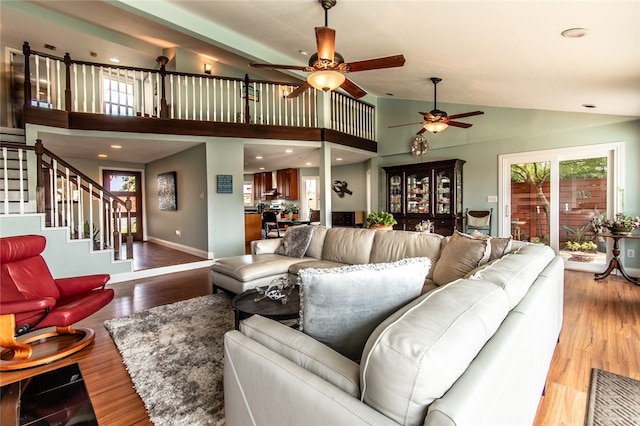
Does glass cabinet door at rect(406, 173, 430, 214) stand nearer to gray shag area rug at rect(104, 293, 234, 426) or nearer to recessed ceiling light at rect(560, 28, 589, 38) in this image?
recessed ceiling light at rect(560, 28, 589, 38)

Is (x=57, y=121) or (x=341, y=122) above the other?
(x=341, y=122)

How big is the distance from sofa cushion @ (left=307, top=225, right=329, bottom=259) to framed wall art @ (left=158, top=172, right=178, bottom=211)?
4441 mm

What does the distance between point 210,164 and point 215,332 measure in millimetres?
3775

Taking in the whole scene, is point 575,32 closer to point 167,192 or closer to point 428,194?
point 428,194

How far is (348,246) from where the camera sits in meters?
3.58

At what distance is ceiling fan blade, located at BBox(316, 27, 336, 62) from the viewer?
9.51 ft

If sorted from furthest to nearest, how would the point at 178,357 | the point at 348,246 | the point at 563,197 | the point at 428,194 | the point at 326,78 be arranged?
the point at 428,194 < the point at 563,197 < the point at 348,246 < the point at 326,78 < the point at 178,357

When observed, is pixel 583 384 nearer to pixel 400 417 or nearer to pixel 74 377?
pixel 400 417

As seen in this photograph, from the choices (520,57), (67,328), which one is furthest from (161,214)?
(520,57)

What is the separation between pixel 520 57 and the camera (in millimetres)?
3232

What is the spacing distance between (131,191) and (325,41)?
7.93m

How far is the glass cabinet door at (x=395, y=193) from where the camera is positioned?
7092 mm

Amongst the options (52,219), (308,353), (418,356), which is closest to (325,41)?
(308,353)

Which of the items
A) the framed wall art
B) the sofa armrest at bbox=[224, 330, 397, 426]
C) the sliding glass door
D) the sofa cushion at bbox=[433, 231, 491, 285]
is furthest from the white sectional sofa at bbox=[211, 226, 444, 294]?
the framed wall art
